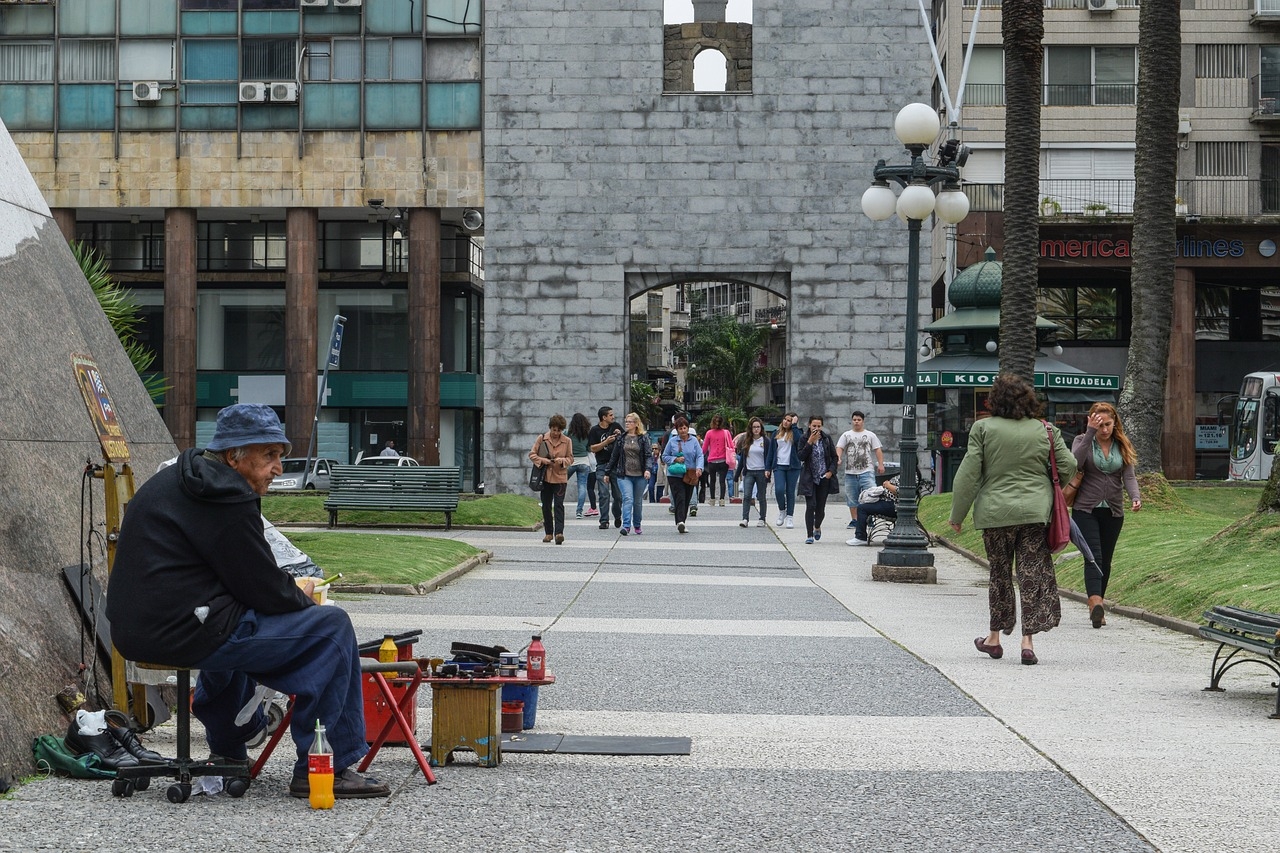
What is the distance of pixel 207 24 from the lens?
42.9m

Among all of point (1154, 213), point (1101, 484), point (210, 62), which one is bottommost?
point (1101, 484)

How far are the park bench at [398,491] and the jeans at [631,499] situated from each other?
2777 mm

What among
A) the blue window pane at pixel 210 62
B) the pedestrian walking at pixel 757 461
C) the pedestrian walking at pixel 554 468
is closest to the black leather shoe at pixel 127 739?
the pedestrian walking at pixel 554 468

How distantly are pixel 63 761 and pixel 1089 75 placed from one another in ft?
145

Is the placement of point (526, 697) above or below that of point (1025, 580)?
below

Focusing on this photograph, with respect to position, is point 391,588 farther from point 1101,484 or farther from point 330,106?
point 330,106

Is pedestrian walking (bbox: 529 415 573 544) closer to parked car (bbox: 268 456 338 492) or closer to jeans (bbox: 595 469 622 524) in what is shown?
jeans (bbox: 595 469 622 524)

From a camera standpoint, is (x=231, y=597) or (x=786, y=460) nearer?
(x=231, y=597)

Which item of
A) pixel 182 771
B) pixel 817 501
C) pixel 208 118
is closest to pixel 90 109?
pixel 208 118

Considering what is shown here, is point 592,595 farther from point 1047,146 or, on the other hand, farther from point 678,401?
point 678,401

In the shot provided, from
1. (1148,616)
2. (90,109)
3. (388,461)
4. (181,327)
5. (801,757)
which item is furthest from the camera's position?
(181,327)

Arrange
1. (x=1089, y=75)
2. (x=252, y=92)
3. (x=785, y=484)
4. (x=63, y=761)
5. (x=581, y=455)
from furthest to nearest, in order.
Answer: (x=1089, y=75) → (x=252, y=92) → (x=581, y=455) → (x=785, y=484) → (x=63, y=761)

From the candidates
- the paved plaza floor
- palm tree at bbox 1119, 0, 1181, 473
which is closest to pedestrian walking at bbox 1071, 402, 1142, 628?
the paved plaza floor

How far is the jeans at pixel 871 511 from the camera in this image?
2214cm
